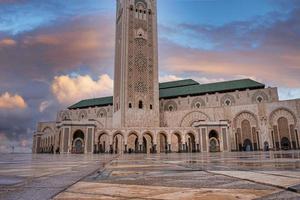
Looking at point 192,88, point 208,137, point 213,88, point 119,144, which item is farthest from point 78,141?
point 213,88

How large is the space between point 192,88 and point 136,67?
10.3 m

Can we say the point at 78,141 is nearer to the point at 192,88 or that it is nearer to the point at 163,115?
the point at 163,115

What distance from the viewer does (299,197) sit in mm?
1127

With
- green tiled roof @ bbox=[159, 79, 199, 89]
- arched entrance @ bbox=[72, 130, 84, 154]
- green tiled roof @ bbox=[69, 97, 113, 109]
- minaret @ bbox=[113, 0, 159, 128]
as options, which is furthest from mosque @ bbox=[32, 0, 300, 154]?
green tiled roof @ bbox=[69, 97, 113, 109]

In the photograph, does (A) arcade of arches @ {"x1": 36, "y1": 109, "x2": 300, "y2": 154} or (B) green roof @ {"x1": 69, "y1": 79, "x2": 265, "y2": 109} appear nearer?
(A) arcade of arches @ {"x1": 36, "y1": 109, "x2": 300, "y2": 154}

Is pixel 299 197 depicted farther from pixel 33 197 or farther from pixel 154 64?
pixel 154 64

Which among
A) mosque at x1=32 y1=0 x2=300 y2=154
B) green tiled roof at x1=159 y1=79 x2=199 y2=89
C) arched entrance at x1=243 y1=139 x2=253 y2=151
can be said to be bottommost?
arched entrance at x1=243 y1=139 x2=253 y2=151

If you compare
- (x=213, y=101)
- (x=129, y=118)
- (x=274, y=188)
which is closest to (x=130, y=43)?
(x=129, y=118)

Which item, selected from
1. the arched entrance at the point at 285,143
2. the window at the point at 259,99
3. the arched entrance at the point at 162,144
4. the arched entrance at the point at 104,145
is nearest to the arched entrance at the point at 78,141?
the arched entrance at the point at 104,145

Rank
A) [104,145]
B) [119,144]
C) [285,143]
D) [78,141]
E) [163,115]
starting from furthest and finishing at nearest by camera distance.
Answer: [163,115], [104,145], [119,144], [285,143], [78,141]

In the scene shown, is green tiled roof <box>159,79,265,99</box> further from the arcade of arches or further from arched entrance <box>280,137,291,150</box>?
arched entrance <box>280,137,291,150</box>

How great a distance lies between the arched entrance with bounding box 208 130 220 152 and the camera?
26.3 meters

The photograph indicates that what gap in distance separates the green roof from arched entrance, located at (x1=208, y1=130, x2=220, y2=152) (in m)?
8.67

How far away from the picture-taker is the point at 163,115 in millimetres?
33344
